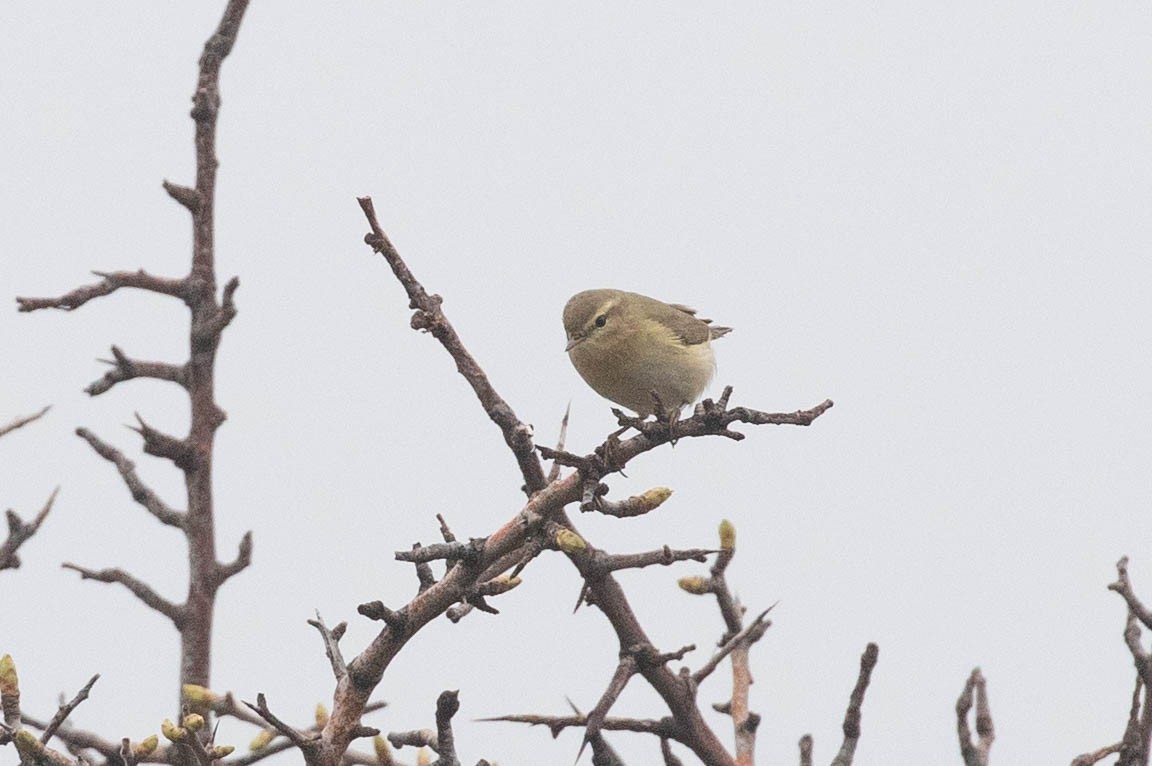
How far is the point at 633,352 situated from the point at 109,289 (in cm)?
312

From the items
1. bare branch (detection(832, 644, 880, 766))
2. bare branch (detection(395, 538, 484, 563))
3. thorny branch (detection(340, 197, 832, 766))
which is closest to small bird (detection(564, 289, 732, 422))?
bare branch (detection(832, 644, 880, 766))

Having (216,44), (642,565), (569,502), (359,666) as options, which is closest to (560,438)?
(642,565)

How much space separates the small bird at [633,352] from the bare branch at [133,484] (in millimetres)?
2940

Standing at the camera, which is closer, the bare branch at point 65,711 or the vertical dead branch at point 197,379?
the bare branch at point 65,711

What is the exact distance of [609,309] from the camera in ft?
27.3

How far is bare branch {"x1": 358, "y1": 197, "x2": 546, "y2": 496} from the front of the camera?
3498mm

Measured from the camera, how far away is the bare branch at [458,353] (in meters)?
3.50

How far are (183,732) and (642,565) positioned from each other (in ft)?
3.95

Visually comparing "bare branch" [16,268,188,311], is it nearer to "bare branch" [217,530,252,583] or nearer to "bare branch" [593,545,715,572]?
"bare branch" [217,530,252,583]

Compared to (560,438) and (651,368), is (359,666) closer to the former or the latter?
(560,438)

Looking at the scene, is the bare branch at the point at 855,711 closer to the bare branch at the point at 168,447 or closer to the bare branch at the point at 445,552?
the bare branch at the point at 445,552

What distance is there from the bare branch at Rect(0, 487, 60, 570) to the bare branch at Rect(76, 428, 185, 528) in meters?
0.51

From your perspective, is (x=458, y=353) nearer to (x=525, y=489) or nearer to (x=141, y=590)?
(x=525, y=489)

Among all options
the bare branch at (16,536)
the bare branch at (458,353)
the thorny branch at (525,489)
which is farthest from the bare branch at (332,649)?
the bare branch at (16,536)
